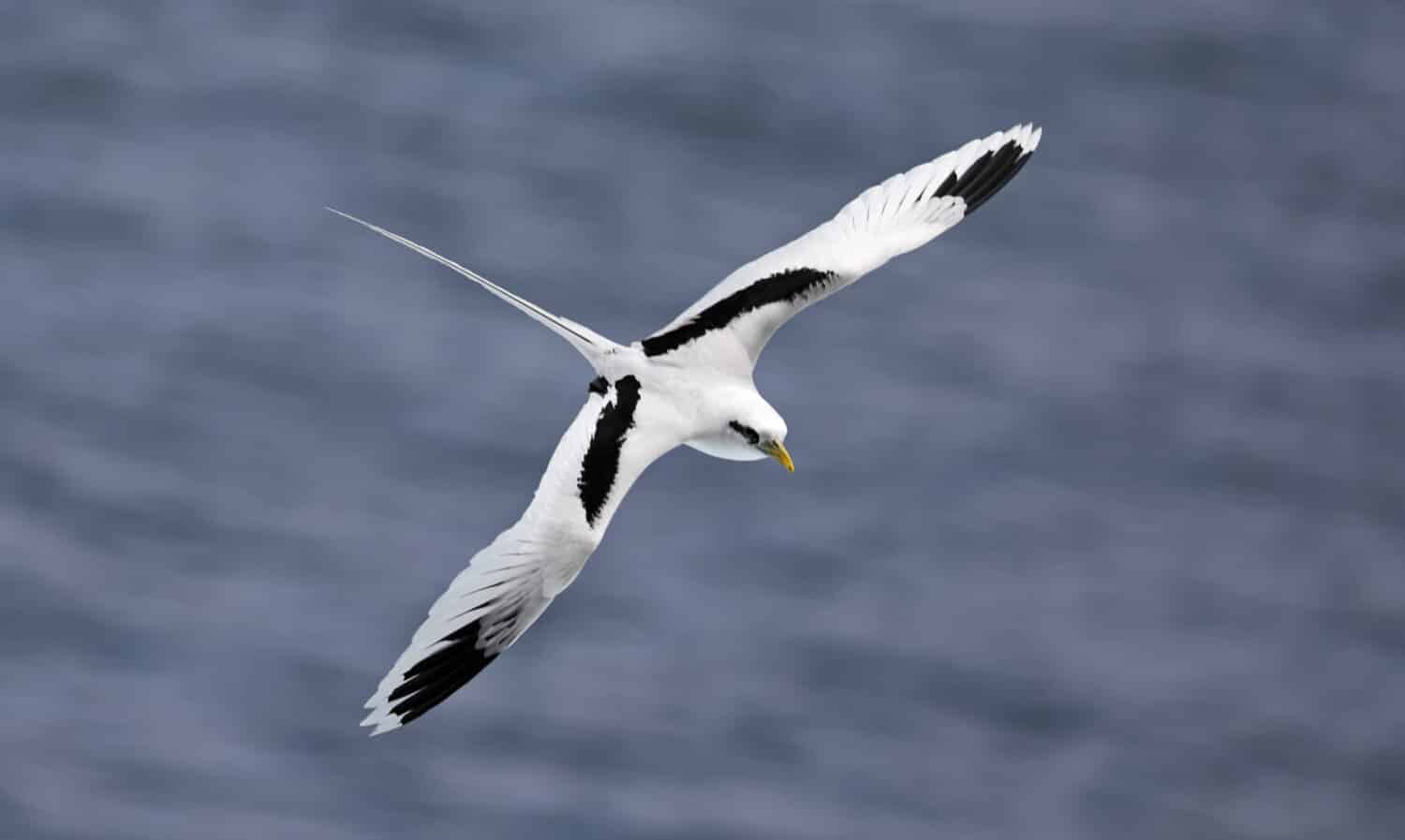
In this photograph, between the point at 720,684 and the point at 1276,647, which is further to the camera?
the point at 1276,647

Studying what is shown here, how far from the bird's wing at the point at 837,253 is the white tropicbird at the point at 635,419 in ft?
0.05

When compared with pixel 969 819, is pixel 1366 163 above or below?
above

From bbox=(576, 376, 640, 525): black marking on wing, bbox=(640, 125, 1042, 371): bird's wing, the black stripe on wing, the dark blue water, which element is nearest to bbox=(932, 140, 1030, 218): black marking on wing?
bbox=(640, 125, 1042, 371): bird's wing

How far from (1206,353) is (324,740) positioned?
18148mm

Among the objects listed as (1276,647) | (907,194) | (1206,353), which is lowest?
(907,194)

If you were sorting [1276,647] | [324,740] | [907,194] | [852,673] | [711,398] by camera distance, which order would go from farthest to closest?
[1276,647] → [852,673] → [324,740] → [907,194] → [711,398]

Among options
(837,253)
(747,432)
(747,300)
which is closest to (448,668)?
(747,432)

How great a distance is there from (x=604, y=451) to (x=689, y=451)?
76.1 feet

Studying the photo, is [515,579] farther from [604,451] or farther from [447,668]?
[604,451]

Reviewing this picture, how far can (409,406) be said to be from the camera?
1543 inches

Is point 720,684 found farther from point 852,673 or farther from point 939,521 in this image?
point 939,521

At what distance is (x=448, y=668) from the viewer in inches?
671

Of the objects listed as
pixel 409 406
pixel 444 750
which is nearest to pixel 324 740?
pixel 444 750

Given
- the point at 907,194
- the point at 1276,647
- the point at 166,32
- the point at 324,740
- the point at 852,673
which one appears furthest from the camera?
the point at 166,32
